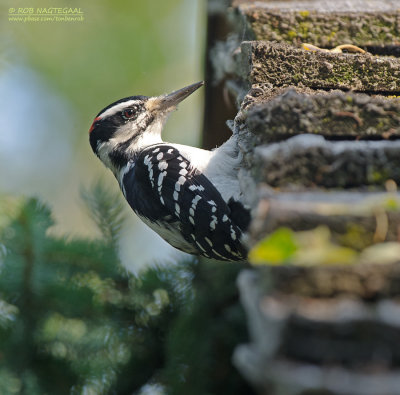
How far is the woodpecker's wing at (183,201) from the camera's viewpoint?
Answer: 9.62 ft

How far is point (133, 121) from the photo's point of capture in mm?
3994

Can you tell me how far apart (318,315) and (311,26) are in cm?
232

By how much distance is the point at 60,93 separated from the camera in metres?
7.44

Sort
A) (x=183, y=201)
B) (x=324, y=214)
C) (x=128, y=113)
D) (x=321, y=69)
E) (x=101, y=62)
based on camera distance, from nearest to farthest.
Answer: (x=324, y=214) < (x=321, y=69) < (x=183, y=201) < (x=128, y=113) < (x=101, y=62)

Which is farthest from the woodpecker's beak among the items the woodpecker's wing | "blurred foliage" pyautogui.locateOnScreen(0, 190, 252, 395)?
"blurred foliage" pyautogui.locateOnScreen(0, 190, 252, 395)

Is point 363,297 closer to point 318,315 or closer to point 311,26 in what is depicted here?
point 318,315

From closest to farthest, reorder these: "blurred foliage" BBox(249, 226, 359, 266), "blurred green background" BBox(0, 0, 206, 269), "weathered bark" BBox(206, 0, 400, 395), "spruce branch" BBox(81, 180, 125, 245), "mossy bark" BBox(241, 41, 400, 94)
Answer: "weathered bark" BBox(206, 0, 400, 395), "blurred foliage" BBox(249, 226, 359, 266), "mossy bark" BBox(241, 41, 400, 94), "spruce branch" BBox(81, 180, 125, 245), "blurred green background" BBox(0, 0, 206, 269)

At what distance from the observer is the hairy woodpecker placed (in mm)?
2939

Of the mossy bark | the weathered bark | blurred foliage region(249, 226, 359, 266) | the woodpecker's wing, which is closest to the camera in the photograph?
the weathered bark

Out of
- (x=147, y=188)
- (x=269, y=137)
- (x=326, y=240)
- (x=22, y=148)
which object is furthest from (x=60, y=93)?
(x=326, y=240)

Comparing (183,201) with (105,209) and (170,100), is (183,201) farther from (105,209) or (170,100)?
(170,100)

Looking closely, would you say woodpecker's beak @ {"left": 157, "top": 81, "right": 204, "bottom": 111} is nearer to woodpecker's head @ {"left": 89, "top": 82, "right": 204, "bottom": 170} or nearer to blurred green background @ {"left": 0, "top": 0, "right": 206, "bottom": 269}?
woodpecker's head @ {"left": 89, "top": 82, "right": 204, "bottom": 170}

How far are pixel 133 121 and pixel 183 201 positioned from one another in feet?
3.59

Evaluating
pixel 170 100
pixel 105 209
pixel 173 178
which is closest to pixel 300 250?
pixel 173 178
